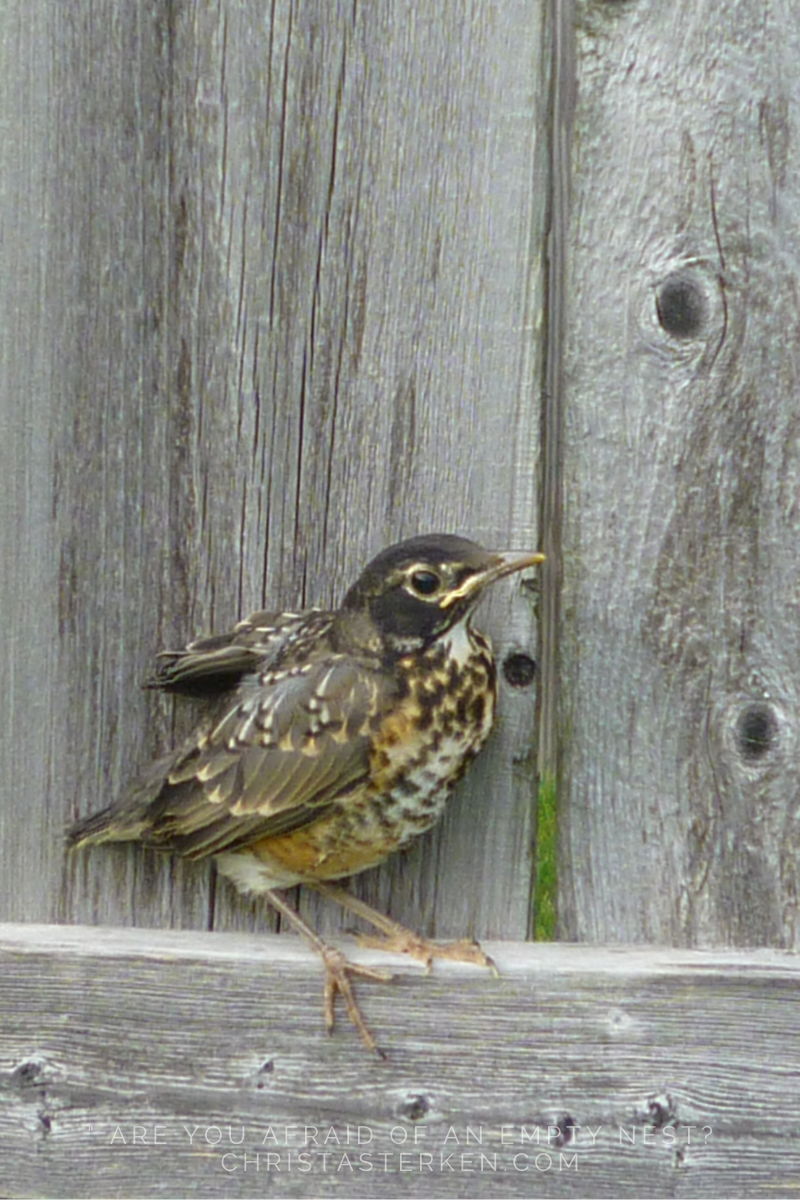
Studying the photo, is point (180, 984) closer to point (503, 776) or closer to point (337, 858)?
point (337, 858)

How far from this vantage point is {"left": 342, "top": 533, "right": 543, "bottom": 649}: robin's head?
113 inches

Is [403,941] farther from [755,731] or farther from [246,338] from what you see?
[246,338]

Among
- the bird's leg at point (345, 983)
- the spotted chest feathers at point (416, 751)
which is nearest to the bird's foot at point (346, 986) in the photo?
the bird's leg at point (345, 983)

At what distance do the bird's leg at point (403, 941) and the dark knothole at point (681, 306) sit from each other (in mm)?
1373

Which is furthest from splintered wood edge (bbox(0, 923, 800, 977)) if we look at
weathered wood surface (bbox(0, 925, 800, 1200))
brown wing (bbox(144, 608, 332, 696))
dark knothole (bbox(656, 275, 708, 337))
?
dark knothole (bbox(656, 275, 708, 337))

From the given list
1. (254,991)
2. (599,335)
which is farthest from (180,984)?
(599,335)

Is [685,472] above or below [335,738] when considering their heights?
above

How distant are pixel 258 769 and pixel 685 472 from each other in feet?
3.60

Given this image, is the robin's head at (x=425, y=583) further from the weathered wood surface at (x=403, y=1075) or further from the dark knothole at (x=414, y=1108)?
the dark knothole at (x=414, y=1108)

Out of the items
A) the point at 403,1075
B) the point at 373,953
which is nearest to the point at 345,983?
the point at 373,953

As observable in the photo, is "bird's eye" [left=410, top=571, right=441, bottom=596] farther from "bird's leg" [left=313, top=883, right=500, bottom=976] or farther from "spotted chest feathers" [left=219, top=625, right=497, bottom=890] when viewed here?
"bird's leg" [left=313, top=883, right=500, bottom=976]

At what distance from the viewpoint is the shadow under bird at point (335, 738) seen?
116 inches

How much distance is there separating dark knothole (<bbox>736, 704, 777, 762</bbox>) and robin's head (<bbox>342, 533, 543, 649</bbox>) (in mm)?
612

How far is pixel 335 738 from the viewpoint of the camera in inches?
118
